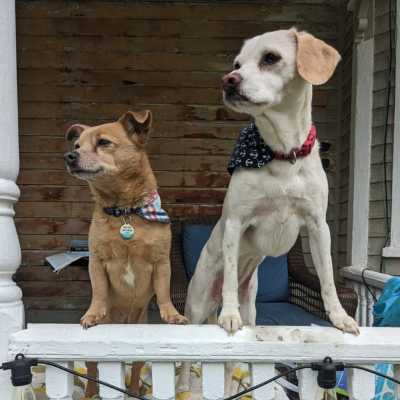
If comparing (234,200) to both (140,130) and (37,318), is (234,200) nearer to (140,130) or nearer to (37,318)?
(140,130)

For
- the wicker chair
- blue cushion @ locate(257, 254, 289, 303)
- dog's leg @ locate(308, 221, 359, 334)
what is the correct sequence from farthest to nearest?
blue cushion @ locate(257, 254, 289, 303), the wicker chair, dog's leg @ locate(308, 221, 359, 334)

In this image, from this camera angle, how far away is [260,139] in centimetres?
151

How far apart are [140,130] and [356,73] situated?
98.6 inches

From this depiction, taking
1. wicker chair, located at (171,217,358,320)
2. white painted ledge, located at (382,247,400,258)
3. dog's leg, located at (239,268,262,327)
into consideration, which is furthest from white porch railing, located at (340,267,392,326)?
dog's leg, located at (239,268,262,327)

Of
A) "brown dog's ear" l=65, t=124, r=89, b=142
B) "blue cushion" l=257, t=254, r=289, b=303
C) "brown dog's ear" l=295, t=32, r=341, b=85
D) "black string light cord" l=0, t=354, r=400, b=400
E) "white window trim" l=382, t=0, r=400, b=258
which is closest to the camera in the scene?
"black string light cord" l=0, t=354, r=400, b=400

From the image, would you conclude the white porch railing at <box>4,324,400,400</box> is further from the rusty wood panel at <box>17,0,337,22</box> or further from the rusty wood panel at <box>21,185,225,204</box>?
the rusty wood panel at <box>17,0,337,22</box>

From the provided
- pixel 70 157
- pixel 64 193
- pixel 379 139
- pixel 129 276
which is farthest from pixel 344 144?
pixel 70 157

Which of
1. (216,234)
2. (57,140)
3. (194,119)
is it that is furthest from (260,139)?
(57,140)

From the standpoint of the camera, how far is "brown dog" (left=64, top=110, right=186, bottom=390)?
1.54 metres

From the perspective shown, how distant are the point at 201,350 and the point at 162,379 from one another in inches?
5.8

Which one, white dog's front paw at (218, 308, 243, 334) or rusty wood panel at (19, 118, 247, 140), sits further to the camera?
rusty wood panel at (19, 118, 247, 140)

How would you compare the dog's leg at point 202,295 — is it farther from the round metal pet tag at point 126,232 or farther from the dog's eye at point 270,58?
the dog's eye at point 270,58

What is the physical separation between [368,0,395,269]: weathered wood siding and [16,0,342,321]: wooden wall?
78cm

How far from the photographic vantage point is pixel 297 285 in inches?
142
